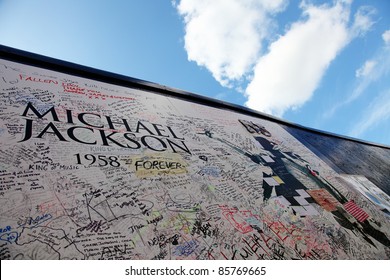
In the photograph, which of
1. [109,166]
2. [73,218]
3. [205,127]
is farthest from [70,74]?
[73,218]

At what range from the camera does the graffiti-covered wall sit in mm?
1312

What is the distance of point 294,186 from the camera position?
260cm

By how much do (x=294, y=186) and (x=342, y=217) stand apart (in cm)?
53

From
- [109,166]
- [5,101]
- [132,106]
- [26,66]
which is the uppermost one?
[26,66]

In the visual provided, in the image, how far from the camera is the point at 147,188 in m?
1.74

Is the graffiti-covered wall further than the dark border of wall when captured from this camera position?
No

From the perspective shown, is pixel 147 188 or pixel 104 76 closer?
pixel 147 188

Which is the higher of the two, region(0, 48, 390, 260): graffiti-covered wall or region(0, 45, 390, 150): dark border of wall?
region(0, 45, 390, 150): dark border of wall

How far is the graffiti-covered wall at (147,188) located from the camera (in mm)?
1312

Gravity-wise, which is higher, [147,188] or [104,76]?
[104,76]

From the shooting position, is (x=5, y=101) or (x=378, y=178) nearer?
(x=5, y=101)

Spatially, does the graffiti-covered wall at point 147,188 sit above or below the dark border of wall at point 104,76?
below

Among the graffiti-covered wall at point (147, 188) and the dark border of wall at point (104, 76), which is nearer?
the graffiti-covered wall at point (147, 188)

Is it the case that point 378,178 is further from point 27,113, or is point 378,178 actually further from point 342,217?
point 27,113
